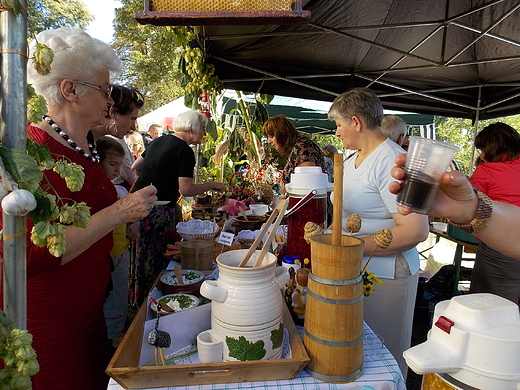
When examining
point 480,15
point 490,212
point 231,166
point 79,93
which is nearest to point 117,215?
point 79,93

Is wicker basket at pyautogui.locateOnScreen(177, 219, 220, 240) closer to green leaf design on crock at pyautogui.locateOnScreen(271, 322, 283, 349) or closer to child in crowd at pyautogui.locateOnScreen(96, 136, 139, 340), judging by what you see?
child in crowd at pyautogui.locateOnScreen(96, 136, 139, 340)

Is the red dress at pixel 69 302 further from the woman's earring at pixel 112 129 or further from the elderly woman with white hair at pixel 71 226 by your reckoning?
the woman's earring at pixel 112 129

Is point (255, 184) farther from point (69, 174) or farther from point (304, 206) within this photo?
point (69, 174)

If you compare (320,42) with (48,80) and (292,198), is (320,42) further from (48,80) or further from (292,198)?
(48,80)

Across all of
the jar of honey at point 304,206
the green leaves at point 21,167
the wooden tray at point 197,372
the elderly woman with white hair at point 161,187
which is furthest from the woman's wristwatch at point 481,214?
the elderly woman with white hair at point 161,187

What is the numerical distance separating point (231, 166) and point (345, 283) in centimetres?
589

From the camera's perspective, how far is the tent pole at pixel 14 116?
22.7 inches

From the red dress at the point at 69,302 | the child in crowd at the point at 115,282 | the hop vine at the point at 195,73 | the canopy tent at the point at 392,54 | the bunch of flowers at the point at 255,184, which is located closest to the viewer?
the red dress at the point at 69,302

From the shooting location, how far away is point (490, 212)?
1.03m

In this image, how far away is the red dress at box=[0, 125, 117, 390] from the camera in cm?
121

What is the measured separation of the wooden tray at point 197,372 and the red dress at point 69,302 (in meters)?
0.47

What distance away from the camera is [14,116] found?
0.59 metres

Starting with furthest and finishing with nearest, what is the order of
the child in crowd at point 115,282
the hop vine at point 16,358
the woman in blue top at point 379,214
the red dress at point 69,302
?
the child in crowd at point 115,282 < the woman in blue top at point 379,214 < the red dress at point 69,302 < the hop vine at point 16,358

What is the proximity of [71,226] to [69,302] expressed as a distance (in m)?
0.36
